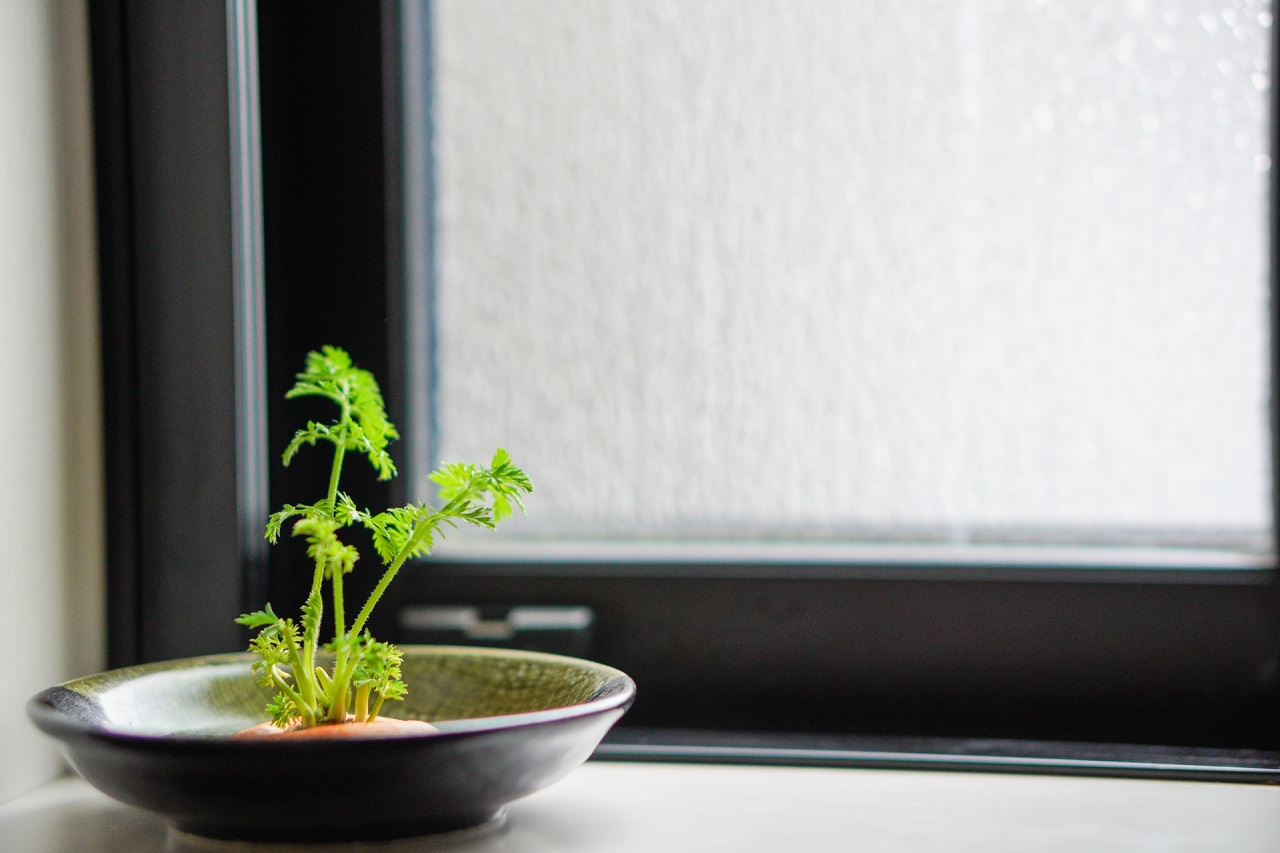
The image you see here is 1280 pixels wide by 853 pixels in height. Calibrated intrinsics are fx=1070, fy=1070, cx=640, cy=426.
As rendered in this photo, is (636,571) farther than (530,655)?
Yes

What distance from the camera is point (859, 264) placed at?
83cm

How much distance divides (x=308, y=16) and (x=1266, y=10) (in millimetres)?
717

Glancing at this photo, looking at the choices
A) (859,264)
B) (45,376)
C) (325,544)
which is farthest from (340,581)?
(859,264)

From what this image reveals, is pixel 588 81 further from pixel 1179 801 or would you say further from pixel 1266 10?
pixel 1179 801

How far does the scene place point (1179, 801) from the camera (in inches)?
24.2

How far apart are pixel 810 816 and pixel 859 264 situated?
424 millimetres

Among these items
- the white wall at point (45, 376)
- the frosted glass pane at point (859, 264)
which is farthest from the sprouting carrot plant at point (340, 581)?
the frosted glass pane at point (859, 264)

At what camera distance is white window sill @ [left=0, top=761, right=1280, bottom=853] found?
1.82ft

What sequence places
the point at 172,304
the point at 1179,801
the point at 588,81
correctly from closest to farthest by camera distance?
the point at 1179,801 < the point at 172,304 < the point at 588,81

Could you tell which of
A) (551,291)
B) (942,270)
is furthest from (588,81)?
(942,270)

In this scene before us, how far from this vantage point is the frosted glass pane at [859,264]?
2.58ft

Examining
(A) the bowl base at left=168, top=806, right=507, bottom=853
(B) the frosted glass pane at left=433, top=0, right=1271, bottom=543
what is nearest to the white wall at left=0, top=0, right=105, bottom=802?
(A) the bowl base at left=168, top=806, right=507, bottom=853

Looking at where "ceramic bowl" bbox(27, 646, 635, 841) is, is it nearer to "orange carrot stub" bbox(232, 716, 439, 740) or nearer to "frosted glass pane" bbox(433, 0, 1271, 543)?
"orange carrot stub" bbox(232, 716, 439, 740)

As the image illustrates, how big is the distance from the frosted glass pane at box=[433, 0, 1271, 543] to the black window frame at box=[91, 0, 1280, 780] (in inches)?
1.9
